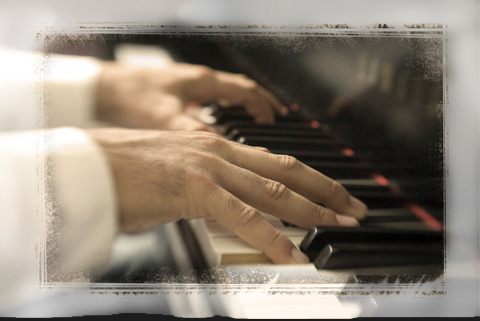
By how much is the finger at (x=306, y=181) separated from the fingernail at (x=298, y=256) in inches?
3.7

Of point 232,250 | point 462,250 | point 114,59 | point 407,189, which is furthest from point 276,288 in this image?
point 114,59

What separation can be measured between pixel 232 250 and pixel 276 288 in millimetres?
106

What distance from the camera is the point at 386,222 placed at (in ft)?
2.53

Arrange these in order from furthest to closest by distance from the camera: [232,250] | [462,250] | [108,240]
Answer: [462,250] → [108,240] → [232,250]

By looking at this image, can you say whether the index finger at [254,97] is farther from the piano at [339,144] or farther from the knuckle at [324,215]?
the knuckle at [324,215]

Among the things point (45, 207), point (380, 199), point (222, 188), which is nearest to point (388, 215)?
point (380, 199)

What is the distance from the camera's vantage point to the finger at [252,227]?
721 mm

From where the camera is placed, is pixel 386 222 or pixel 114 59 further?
pixel 114 59

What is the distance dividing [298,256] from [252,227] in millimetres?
71

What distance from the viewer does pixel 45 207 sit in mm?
907

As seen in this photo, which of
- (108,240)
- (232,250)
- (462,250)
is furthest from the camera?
(462,250)

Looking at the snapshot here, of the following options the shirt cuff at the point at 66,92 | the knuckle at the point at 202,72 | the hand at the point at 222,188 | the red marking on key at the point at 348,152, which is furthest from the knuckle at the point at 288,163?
the shirt cuff at the point at 66,92

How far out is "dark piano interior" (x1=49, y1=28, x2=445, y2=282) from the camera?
842mm

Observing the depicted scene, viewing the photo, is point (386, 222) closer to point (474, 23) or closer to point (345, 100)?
point (345, 100)
